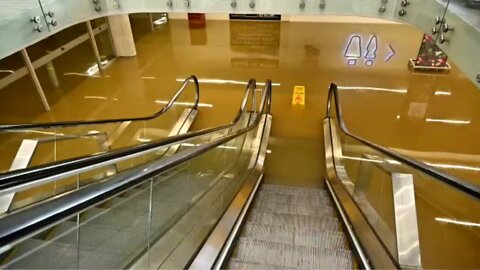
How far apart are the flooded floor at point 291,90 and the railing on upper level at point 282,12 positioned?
1.76 m

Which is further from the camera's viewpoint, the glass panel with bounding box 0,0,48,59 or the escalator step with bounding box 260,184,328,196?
the escalator step with bounding box 260,184,328,196

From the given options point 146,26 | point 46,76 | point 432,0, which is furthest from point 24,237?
point 146,26

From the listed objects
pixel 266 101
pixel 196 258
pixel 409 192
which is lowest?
pixel 266 101

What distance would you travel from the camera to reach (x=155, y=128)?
5395 mm

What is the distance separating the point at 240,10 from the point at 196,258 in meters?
4.34

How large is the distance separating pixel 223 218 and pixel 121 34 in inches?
267

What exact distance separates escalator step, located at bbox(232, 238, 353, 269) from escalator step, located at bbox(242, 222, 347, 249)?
151 millimetres

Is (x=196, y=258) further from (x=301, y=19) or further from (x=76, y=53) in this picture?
(x=301, y=19)

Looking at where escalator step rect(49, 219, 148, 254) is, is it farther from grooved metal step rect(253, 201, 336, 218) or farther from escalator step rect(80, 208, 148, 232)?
grooved metal step rect(253, 201, 336, 218)

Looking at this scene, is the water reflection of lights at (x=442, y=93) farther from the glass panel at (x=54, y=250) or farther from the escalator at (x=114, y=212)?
the glass panel at (x=54, y=250)

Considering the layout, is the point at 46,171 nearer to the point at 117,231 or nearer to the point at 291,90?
the point at 117,231

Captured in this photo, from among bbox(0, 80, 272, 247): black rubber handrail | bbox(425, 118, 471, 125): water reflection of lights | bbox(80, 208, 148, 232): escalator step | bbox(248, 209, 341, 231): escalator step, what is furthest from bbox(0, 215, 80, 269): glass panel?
bbox(425, 118, 471, 125): water reflection of lights

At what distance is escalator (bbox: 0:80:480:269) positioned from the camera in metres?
1.11

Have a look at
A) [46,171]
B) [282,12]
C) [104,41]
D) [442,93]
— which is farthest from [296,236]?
[104,41]
